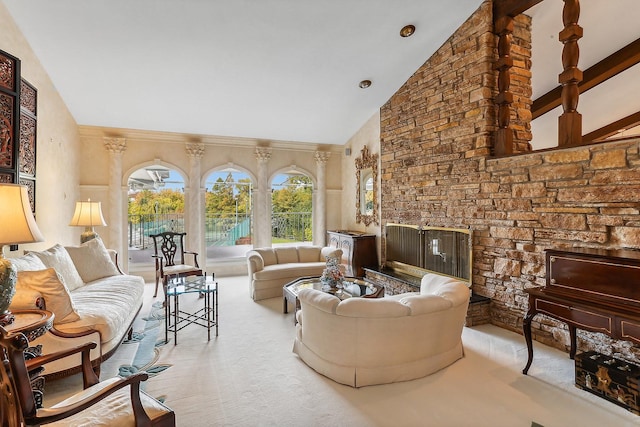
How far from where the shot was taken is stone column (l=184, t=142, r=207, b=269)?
6.58 m

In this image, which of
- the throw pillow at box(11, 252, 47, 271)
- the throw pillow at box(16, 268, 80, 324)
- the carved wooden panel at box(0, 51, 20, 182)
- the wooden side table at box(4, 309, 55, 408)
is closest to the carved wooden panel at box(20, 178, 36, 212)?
the carved wooden panel at box(0, 51, 20, 182)

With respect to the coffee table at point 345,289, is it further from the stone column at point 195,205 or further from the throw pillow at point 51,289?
the stone column at point 195,205

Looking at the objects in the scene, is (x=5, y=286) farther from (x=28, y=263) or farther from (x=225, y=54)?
(x=225, y=54)

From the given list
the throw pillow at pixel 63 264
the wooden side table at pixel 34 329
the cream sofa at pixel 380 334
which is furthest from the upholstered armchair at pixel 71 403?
the throw pillow at pixel 63 264

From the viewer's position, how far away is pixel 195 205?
6.64 m

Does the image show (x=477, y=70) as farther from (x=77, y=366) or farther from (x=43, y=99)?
(x=43, y=99)

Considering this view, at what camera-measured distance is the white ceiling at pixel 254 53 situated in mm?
3719

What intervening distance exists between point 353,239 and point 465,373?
11.4ft

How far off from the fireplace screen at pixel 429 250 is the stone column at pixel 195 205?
3.69 meters

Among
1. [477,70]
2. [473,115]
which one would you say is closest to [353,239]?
[473,115]

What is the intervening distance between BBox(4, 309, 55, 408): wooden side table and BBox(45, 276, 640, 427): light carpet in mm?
833

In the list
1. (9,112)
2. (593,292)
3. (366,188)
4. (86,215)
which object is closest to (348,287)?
(593,292)

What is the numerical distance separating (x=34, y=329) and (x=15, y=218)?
62cm

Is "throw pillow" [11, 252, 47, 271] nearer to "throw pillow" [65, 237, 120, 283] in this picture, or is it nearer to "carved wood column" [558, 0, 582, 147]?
"throw pillow" [65, 237, 120, 283]
